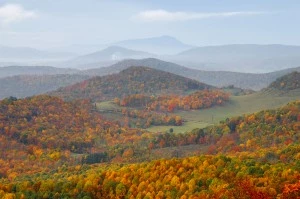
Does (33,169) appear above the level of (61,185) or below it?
below

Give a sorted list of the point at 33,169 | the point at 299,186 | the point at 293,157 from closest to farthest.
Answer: the point at 299,186 → the point at 293,157 → the point at 33,169

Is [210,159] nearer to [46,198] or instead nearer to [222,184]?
[222,184]

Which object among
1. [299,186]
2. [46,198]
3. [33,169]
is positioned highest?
[299,186]

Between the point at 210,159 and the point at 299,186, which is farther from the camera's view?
the point at 210,159

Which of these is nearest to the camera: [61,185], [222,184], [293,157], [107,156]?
[222,184]

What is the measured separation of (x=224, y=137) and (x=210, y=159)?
104138mm

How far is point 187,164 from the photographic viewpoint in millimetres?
88312

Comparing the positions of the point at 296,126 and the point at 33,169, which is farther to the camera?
Answer: the point at 296,126

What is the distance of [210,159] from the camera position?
292 ft

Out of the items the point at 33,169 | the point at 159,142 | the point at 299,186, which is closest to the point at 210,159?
the point at 299,186

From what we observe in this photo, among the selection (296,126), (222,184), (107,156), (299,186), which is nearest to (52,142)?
(107,156)

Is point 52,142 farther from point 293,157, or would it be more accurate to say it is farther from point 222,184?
point 222,184

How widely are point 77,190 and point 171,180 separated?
17.2m

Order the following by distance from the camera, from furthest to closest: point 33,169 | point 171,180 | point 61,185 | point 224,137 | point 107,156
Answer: point 224,137 < point 107,156 < point 33,169 < point 61,185 < point 171,180
